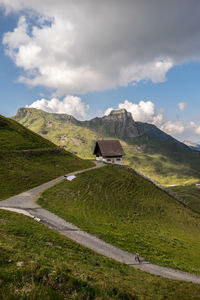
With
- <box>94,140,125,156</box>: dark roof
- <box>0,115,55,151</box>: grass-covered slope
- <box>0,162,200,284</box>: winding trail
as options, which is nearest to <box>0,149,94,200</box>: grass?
<box>0,162,200,284</box>: winding trail

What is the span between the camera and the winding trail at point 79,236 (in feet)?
66.4

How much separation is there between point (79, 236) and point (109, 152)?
6253cm

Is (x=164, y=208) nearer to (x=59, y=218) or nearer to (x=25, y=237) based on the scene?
(x=59, y=218)

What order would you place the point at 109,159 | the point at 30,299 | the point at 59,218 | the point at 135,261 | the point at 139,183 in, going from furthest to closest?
the point at 109,159
the point at 139,183
the point at 59,218
the point at 135,261
the point at 30,299

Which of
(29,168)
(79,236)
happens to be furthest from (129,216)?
(29,168)

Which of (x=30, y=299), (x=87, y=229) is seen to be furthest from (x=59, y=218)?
(x=30, y=299)

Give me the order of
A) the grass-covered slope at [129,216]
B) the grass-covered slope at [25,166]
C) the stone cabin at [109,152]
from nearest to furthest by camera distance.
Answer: the grass-covered slope at [129,216], the grass-covered slope at [25,166], the stone cabin at [109,152]

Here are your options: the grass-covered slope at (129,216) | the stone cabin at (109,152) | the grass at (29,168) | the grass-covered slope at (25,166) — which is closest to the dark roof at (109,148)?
the stone cabin at (109,152)

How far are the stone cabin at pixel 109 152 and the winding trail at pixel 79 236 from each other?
50.7 metres

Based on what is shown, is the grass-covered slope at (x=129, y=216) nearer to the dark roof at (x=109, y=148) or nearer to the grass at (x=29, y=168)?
the grass at (x=29, y=168)

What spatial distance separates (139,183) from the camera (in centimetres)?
6269

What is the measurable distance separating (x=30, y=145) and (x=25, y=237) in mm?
66177

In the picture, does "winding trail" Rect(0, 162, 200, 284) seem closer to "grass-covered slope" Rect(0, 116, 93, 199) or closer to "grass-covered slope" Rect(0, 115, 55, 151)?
"grass-covered slope" Rect(0, 116, 93, 199)

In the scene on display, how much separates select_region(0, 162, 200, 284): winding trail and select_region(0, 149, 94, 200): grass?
15.9ft
